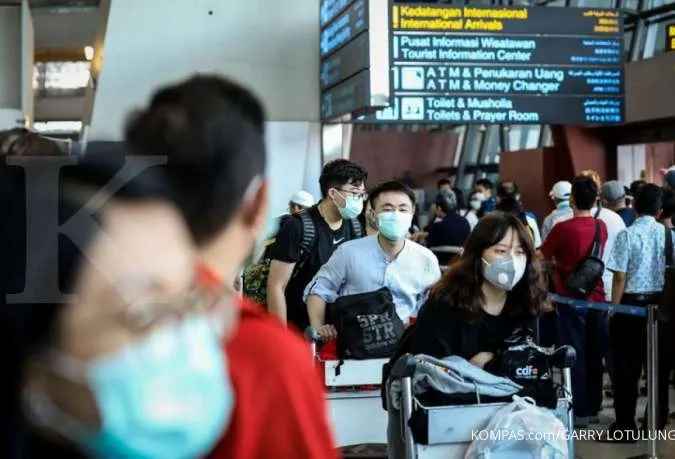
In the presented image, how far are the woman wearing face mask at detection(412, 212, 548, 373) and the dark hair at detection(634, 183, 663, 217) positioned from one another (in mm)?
2499

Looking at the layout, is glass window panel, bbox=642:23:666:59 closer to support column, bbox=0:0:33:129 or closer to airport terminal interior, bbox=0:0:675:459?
airport terminal interior, bbox=0:0:675:459

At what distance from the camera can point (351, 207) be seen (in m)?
5.03

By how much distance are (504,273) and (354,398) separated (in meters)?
1.08

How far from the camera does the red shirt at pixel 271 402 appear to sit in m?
1.17

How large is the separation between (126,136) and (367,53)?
621 centimetres

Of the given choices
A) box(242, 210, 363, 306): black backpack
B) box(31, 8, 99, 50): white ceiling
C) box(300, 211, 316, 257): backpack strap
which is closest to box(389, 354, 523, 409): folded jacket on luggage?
box(242, 210, 363, 306): black backpack

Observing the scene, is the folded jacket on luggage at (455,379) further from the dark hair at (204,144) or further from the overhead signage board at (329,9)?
the overhead signage board at (329,9)

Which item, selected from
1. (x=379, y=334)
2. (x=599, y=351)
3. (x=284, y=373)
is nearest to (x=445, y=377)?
(x=379, y=334)

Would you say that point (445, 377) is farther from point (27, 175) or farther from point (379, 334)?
point (27, 175)

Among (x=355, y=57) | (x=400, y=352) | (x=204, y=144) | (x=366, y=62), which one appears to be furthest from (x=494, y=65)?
(x=204, y=144)

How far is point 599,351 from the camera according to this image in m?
6.80

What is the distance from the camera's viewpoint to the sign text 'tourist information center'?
8.85 m

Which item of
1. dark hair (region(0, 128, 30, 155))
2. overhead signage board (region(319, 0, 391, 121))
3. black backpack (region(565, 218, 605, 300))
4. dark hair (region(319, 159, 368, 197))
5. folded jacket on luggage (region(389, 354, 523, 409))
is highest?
overhead signage board (region(319, 0, 391, 121))

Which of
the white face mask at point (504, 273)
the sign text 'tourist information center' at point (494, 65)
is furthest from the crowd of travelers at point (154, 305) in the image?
the sign text 'tourist information center' at point (494, 65)
